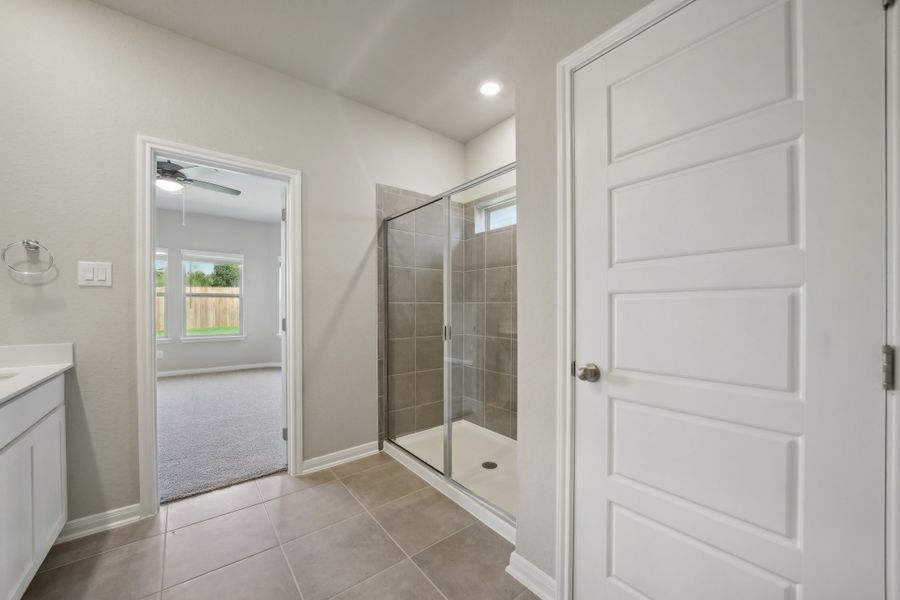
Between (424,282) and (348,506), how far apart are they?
165cm

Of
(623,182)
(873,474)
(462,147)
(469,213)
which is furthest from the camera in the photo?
(462,147)

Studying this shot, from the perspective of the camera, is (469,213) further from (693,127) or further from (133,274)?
(133,274)

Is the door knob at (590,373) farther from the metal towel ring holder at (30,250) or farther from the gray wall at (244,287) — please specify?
the gray wall at (244,287)

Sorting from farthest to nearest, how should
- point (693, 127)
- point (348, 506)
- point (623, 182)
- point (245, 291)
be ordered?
point (245, 291) < point (348, 506) < point (623, 182) < point (693, 127)

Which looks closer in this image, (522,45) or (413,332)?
(522,45)

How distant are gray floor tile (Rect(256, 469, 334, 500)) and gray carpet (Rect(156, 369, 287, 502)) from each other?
114 mm

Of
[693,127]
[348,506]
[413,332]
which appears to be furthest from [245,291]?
[693,127]

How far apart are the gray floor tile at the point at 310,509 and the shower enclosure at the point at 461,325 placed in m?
0.65

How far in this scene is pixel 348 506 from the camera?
6.75 feet

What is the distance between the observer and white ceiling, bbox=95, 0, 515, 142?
6.14 ft

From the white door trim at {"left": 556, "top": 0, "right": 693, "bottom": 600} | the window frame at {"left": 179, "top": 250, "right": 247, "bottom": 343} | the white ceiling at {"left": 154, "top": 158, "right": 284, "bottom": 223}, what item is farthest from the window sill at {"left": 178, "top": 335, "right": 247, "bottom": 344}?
the white door trim at {"left": 556, "top": 0, "right": 693, "bottom": 600}

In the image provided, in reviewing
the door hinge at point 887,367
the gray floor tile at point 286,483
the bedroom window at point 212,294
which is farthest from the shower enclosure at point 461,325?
the bedroom window at point 212,294

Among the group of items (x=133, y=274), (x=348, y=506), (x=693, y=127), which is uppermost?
(x=693, y=127)

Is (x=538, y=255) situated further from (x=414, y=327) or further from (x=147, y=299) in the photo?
(x=147, y=299)
